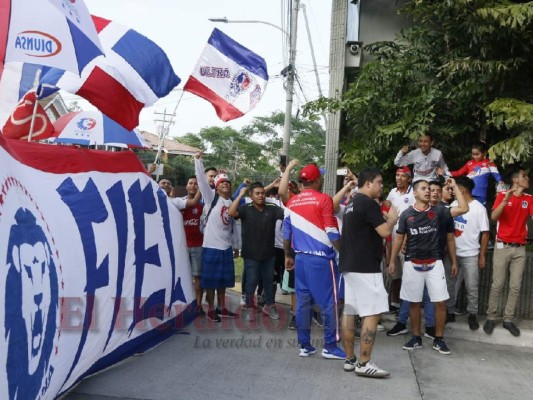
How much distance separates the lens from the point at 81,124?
25.7 ft

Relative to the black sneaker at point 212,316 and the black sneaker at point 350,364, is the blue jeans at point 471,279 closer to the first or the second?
the black sneaker at point 350,364

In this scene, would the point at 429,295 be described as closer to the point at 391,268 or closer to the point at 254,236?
the point at 391,268

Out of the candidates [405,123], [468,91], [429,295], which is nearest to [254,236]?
[429,295]

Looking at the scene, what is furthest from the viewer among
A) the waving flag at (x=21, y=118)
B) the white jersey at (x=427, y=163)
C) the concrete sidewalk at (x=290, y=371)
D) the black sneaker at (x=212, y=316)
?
the white jersey at (x=427, y=163)

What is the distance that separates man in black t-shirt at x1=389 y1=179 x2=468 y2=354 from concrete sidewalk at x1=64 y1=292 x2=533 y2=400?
39 cm

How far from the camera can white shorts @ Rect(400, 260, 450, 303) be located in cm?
609

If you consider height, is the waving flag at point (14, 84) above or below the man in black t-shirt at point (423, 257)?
above

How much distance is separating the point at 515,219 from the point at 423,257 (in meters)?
1.41

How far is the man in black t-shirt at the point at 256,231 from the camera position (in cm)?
717

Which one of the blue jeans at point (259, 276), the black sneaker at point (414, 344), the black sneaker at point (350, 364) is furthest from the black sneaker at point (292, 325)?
the black sneaker at point (350, 364)

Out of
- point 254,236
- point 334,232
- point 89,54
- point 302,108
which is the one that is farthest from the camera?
point 302,108

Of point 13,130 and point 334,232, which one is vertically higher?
point 13,130

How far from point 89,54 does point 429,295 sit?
4.06m

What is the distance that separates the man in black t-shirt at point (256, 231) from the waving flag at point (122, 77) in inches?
72.3
